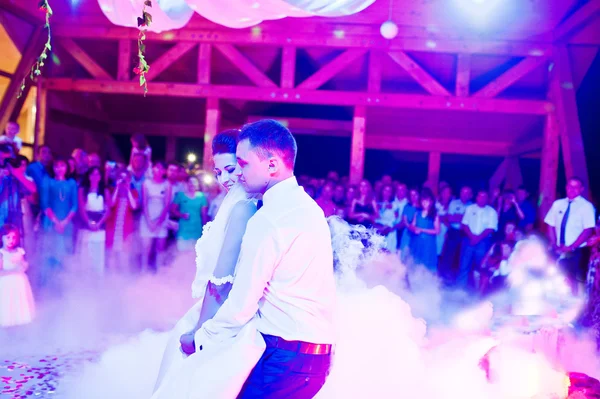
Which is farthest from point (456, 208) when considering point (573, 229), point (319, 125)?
point (319, 125)

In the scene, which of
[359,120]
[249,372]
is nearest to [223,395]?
[249,372]

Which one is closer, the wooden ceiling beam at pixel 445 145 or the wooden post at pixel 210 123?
A: the wooden post at pixel 210 123

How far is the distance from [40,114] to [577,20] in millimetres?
8801

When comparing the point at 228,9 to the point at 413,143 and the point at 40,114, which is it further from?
the point at 413,143

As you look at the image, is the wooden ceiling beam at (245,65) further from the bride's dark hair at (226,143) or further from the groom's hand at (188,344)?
the groom's hand at (188,344)

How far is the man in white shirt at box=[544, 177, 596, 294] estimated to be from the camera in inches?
285

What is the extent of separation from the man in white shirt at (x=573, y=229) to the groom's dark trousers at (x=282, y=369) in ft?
20.0

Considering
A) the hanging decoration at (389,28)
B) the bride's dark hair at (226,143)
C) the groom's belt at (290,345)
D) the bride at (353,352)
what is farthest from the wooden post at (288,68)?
the groom's belt at (290,345)

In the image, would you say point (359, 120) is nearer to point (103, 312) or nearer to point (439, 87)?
point (439, 87)

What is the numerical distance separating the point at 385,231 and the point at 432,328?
8.30ft

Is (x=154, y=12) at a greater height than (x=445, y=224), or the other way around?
(x=154, y=12)

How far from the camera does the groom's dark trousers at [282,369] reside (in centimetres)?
196

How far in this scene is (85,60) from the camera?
395 inches

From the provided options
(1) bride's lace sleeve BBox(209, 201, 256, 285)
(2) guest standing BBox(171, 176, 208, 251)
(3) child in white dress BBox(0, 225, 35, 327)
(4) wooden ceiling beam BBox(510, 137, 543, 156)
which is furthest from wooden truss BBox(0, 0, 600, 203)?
(1) bride's lace sleeve BBox(209, 201, 256, 285)
